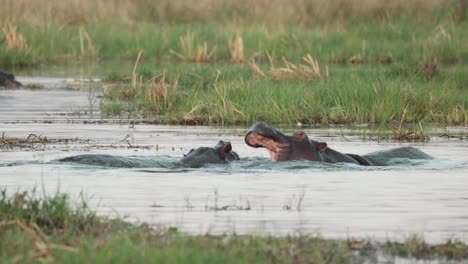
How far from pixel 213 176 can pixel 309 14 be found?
19.6m

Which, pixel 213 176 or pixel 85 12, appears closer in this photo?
pixel 213 176

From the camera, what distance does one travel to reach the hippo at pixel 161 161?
10867 mm

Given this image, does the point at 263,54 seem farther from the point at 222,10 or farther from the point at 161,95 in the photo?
the point at 161,95

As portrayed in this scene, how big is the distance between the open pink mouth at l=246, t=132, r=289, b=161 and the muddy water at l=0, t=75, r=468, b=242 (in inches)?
4.0

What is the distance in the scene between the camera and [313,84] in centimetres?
1786

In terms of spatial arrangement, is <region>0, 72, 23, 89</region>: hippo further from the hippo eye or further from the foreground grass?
the foreground grass

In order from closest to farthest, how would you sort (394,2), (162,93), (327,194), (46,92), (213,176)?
(327,194)
(213,176)
(162,93)
(46,92)
(394,2)

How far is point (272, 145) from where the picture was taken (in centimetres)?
1109

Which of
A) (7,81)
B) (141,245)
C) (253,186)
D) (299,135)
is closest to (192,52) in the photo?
(7,81)

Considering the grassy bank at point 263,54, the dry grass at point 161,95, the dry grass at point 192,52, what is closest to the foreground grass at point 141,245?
the grassy bank at point 263,54

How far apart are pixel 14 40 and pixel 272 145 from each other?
14949mm

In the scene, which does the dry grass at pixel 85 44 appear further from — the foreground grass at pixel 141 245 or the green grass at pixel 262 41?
the foreground grass at pixel 141 245

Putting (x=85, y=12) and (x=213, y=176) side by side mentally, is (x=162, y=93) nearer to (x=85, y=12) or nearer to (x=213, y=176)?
(x=213, y=176)

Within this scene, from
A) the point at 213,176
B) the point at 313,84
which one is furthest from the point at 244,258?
the point at 313,84
